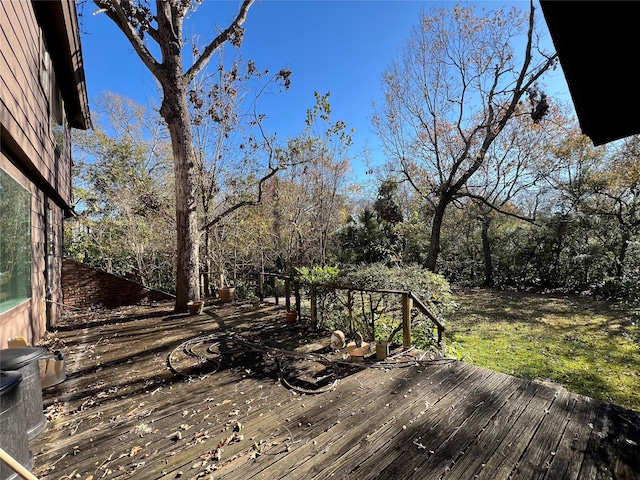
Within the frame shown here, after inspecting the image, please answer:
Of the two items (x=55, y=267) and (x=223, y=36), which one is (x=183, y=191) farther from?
(x=223, y=36)

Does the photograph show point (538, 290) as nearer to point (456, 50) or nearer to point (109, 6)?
point (456, 50)

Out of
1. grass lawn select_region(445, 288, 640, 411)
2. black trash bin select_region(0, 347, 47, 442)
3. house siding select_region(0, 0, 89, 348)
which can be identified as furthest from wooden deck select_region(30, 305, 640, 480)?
grass lawn select_region(445, 288, 640, 411)

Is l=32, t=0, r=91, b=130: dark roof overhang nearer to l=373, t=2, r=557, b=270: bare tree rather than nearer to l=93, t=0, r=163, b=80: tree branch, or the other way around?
l=93, t=0, r=163, b=80: tree branch

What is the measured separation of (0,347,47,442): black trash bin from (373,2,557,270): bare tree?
9955 mm

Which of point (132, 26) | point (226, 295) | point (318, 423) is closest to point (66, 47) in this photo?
point (132, 26)

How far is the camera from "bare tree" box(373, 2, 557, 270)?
877 centimetres

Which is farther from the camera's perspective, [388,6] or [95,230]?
[95,230]

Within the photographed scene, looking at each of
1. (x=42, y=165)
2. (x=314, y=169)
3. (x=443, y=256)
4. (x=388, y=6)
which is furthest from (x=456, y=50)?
(x=42, y=165)

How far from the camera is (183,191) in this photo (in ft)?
19.7

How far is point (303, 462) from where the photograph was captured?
198cm

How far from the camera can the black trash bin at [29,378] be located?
6.26ft

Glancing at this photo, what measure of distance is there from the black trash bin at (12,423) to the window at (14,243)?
1.90 meters

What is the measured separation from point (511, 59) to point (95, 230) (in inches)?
555

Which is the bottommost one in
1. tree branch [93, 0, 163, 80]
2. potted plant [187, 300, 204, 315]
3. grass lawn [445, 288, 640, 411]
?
grass lawn [445, 288, 640, 411]
